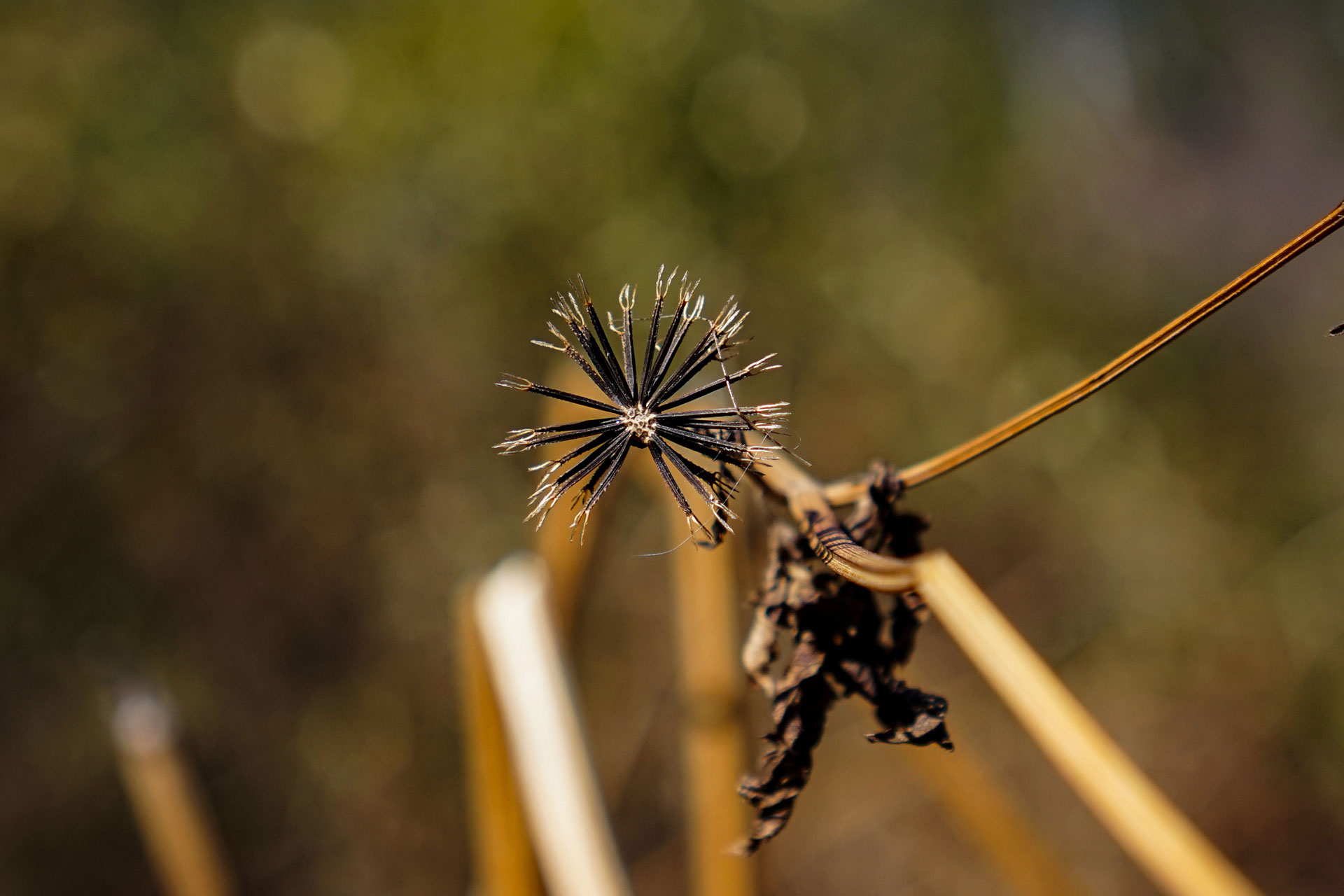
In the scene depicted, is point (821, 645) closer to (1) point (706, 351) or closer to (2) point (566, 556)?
(1) point (706, 351)

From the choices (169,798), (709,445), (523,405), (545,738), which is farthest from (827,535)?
(523,405)

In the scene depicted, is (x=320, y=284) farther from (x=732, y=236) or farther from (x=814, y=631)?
(x=814, y=631)

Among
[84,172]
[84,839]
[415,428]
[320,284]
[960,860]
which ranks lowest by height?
[960,860]

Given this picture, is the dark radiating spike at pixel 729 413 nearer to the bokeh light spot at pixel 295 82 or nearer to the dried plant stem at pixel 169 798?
the dried plant stem at pixel 169 798

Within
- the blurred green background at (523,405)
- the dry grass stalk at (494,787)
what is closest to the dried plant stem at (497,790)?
the dry grass stalk at (494,787)

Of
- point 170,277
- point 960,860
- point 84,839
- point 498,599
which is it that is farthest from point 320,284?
point 960,860

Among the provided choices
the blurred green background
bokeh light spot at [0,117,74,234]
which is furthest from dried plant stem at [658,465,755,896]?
bokeh light spot at [0,117,74,234]
